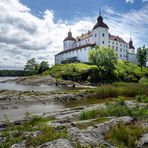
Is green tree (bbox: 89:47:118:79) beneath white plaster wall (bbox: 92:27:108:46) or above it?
beneath

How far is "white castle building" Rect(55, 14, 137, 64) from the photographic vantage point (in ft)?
398

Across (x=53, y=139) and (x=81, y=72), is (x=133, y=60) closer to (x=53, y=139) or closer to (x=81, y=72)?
(x=81, y=72)

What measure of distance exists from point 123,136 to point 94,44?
363ft

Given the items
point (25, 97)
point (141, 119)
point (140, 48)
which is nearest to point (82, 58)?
point (140, 48)

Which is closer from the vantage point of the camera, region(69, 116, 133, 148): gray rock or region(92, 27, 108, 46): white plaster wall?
region(69, 116, 133, 148): gray rock

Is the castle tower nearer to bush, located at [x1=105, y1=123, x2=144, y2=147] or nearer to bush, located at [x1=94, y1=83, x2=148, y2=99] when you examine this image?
bush, located at [x1=94, y1=83, x2=148, y2=99]

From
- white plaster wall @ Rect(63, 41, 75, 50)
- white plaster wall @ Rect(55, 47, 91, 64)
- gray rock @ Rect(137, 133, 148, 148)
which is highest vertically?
white plaster wall @ Rect(63, 41, 75, 50)

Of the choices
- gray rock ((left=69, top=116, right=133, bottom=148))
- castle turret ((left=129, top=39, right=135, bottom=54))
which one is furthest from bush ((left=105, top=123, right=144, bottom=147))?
castle turret ((left=129, top=39, right=135, bottom=54))

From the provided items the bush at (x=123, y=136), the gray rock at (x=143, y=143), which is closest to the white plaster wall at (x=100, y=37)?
the bush at (x=123, y=136)

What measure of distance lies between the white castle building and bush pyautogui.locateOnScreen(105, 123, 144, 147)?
342 ft

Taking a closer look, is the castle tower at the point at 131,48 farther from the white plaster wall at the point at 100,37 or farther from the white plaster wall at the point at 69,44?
the white plaster wall at the point at 69,44

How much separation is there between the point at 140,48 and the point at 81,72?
125 feet

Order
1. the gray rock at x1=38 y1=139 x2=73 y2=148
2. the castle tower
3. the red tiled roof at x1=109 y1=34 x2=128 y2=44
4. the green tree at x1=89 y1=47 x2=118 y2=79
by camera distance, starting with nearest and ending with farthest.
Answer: the gray rock at x1=38 y1=139 x2=73 y2=148, the green tree at x1=89 y1=47 x2=118 y2=79, the red tiled roof at x1=109 y1=34 x2=128 y2=44, the castle tower

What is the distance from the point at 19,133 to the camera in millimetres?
9711
